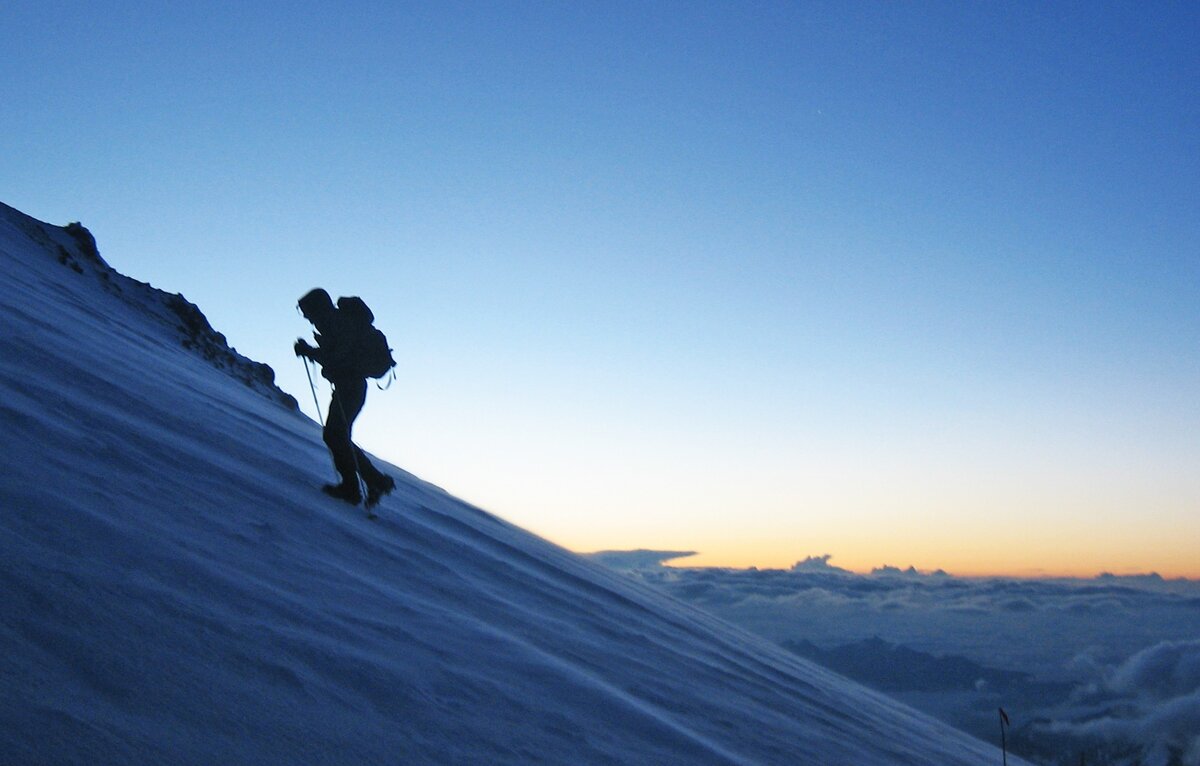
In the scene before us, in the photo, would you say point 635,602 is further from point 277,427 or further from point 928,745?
point 277,427

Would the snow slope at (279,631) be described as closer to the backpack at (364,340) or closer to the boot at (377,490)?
the boot at (377,490)

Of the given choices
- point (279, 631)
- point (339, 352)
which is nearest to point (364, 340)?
point (339, 352)

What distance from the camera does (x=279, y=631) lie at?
124 inches

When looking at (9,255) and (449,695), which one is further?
(9,255)

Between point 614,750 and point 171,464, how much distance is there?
134 inches

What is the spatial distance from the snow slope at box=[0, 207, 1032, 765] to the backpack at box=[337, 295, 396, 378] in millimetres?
1069

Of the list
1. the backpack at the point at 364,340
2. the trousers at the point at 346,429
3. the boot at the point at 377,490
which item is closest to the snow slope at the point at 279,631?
the boot at the point at 377,490

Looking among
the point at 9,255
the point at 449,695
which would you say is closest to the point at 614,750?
the point at 449,695

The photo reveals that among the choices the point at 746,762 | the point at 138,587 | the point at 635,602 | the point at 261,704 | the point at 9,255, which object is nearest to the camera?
the point at 261,704

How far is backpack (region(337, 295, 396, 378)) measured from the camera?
628cm

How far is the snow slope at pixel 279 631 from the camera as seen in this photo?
2354mm

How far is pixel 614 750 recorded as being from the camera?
3.42 m

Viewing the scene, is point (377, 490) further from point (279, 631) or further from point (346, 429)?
point (279, 631)

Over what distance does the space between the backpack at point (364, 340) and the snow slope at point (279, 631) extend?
107cm
